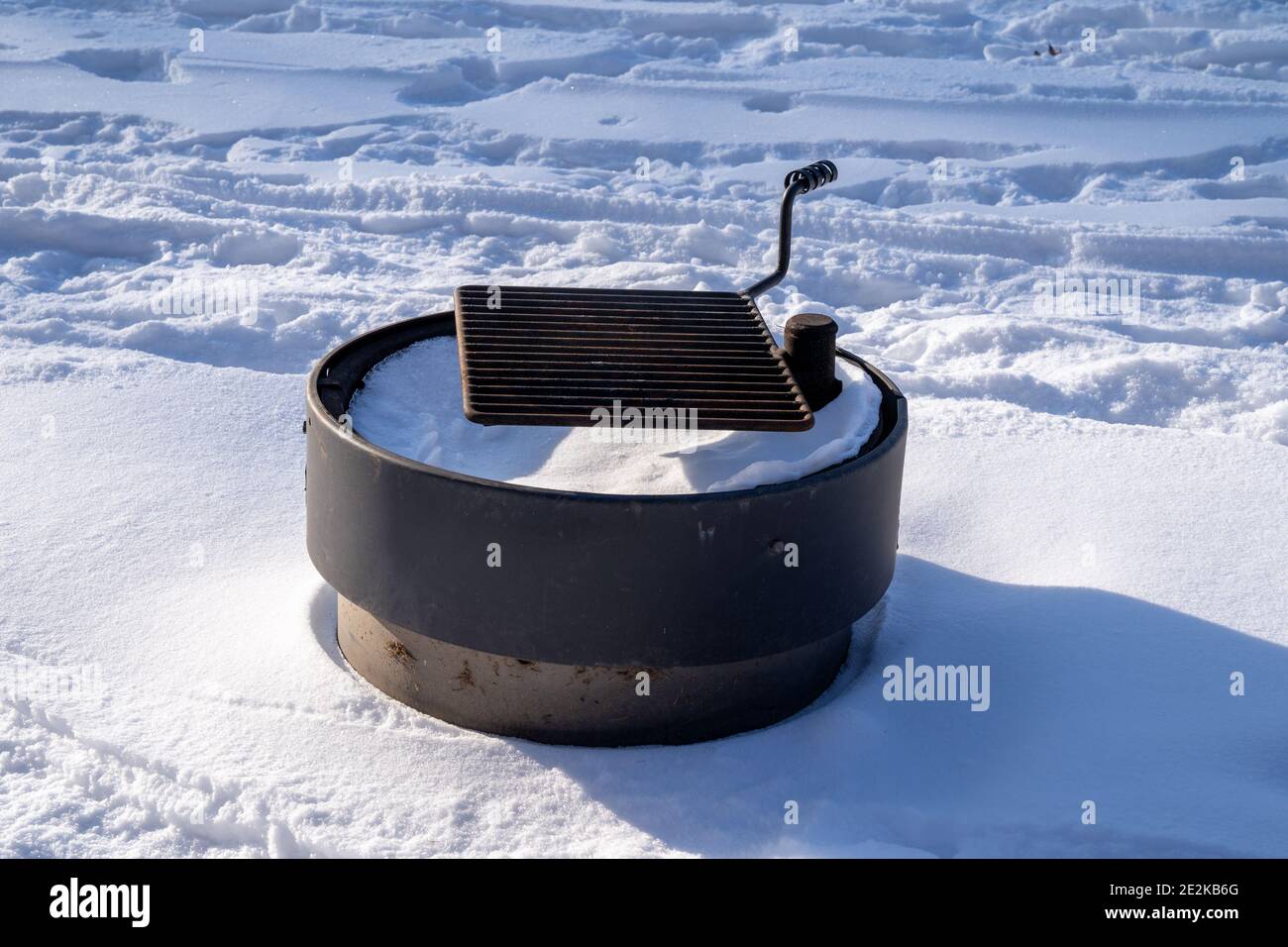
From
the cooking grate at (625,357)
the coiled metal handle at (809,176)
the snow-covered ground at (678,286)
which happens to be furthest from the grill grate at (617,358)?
the snow-covered ground at (678,286)

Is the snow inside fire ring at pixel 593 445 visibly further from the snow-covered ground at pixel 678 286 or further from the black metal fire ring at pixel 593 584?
the snow-covered ground at pixel 678 286

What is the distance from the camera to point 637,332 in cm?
297

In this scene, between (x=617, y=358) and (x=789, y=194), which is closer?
(x=617, y=358)

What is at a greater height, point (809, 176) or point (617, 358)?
point (809, 176)

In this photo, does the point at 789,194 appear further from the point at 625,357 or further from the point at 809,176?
the point at 625,357

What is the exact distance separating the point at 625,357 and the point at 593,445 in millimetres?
186

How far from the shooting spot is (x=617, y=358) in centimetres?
284

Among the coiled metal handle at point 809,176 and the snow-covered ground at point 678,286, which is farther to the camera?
the coiled metal handle at point 809,176

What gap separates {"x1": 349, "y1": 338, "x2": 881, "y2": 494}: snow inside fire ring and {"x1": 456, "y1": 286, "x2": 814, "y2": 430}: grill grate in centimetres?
8

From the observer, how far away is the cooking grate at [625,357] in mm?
2602

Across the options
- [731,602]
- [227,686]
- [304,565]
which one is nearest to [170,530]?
[304,565]

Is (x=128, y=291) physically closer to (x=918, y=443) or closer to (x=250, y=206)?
(x=250, y=206)

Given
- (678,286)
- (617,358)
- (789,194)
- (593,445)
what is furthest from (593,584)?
(678,286)

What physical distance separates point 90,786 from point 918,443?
86.4 inches
